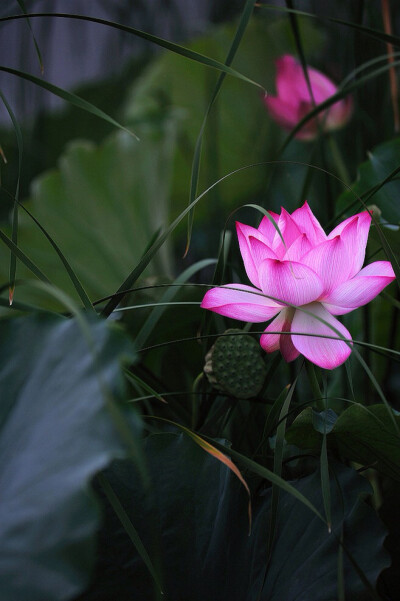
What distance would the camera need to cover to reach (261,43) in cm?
105

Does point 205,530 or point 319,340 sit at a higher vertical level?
point 319,340

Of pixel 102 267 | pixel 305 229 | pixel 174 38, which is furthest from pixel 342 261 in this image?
pixel 174 38

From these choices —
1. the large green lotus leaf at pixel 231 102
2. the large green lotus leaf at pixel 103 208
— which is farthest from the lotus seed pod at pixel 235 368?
the large green lotus leaf at pixel 231 102

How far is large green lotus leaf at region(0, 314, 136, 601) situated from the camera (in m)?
0.22

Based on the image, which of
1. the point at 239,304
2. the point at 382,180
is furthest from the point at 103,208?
the point at 239,304

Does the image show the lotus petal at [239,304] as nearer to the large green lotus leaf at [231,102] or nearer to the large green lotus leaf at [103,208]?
the large green lotus leaf at [103,208]

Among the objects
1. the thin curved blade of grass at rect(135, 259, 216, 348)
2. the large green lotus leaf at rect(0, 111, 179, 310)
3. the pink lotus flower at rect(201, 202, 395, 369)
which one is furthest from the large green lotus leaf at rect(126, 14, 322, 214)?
the pink lotus flower at rect(201, 202, 395, 369)

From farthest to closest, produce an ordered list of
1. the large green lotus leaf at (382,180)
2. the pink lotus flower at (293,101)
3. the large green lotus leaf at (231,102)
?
1. the large green lotus leaf at (231,102)
2. the pink lotus flower at (293,101)
3. the large green lotus leaf at (382,180)

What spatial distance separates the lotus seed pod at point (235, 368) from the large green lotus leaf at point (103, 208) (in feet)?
1.44

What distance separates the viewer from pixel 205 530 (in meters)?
0.37

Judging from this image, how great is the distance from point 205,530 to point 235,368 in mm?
106

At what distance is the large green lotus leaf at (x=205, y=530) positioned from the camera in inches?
14.2

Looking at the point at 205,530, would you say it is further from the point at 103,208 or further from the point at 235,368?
the point at 103,208

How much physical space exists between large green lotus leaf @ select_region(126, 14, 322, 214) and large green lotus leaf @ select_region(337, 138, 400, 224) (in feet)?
1.22
